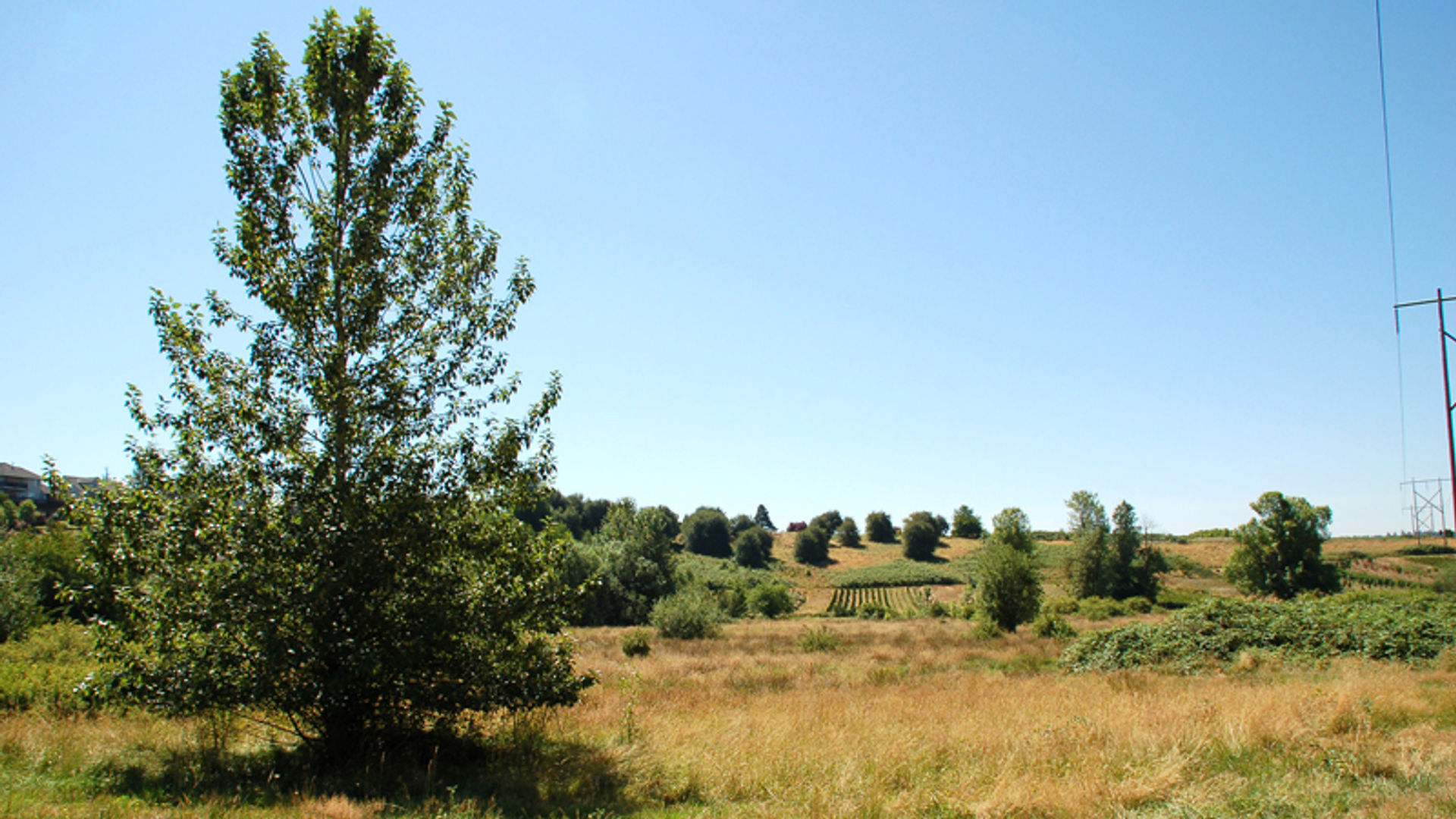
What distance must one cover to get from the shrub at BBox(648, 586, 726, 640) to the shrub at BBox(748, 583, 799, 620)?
2296 cm

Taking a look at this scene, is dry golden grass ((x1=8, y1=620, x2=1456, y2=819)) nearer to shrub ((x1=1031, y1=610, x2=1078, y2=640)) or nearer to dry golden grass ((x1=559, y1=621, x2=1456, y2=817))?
dry golden grass ((x1=559, y1=621, x2=1456, y2=817))

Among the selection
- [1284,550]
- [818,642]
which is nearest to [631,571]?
[818,642]

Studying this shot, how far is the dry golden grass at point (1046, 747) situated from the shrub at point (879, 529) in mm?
129662

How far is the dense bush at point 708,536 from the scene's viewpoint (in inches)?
4919

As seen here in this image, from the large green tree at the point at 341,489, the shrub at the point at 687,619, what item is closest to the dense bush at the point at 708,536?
the shrub at the point at 687,619

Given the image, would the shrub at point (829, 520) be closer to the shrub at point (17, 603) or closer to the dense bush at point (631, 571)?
the dense bush at point (631, 571)

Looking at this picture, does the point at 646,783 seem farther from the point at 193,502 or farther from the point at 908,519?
the point at 908,519

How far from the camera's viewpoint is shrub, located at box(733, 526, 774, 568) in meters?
113

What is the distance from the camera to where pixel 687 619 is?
36.5m

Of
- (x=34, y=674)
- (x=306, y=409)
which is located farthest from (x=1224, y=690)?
(x=34, y=674)

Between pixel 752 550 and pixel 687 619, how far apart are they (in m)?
79.6

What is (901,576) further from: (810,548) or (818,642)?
(818,642)

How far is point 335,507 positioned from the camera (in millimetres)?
8320

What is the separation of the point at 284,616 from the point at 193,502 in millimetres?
1750
